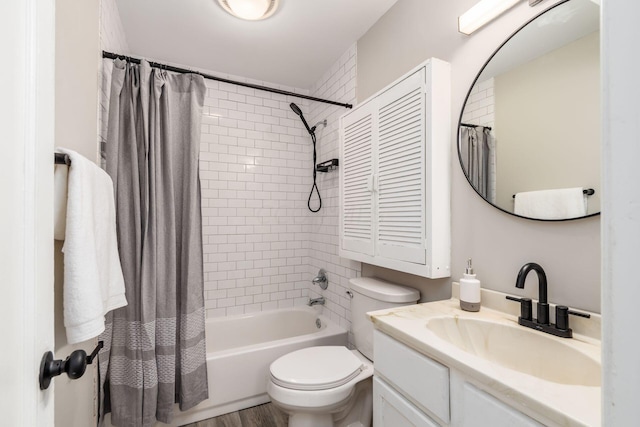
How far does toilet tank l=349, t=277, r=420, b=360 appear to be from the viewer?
153 cm

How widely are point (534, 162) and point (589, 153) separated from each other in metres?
0.16

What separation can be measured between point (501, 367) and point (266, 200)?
91.1 inches

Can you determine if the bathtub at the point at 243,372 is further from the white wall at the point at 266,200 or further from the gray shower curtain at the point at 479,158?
the gray shower curtain at the point at 479,158

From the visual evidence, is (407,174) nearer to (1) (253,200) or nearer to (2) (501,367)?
(2) (501,367)

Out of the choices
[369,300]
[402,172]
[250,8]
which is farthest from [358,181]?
[250,8]

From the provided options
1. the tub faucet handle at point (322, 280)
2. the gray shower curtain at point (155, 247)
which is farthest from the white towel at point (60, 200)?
the tub faucet handle at point (322, 280)

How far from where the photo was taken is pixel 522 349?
0.98 metres

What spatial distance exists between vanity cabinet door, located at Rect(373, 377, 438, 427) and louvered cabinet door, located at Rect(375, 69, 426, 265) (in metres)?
0.55

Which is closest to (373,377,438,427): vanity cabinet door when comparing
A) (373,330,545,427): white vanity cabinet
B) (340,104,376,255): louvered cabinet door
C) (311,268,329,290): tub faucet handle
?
(373,330,545,427): white vanity cabinet

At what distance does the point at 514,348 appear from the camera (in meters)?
1.00

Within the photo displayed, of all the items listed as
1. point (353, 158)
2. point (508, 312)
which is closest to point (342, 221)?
point (353, 158)

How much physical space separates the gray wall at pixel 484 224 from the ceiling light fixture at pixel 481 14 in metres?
0.03

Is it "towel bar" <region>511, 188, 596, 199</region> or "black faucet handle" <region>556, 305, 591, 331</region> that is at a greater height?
"towel bar" <region>511, 188, 596, 199</region>

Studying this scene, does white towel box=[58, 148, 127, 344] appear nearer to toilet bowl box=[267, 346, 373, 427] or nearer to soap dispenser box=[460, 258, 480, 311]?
toilet bowl box=[267, 346, 373, 427]
